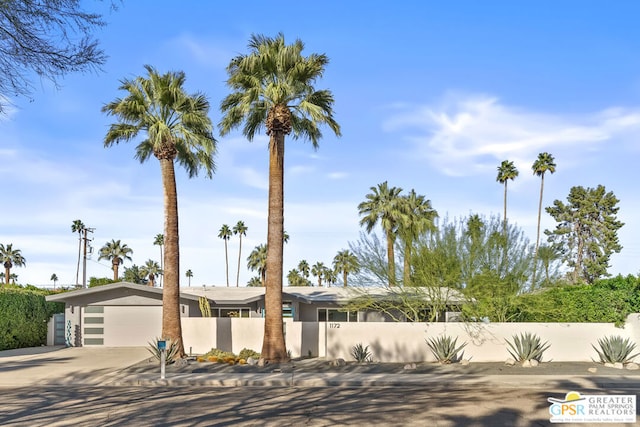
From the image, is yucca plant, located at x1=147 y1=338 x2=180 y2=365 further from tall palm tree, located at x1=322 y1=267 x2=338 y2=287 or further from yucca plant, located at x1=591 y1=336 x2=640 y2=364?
tall palm tree, located at x1=322 y1=267 x2=338 y2=287

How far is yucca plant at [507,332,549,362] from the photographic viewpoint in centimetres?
2348

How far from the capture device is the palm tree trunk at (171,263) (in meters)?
24.5

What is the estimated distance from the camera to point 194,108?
25484 millimetres

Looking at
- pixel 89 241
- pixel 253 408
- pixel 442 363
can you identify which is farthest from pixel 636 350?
pixel 89 241

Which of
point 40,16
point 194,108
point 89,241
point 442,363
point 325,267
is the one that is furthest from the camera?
point 325,267

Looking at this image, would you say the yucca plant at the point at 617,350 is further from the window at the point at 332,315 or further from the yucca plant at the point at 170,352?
the yucca plant at the point at 170,352

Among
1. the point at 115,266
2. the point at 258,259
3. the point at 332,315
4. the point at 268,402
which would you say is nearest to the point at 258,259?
the point at 258,259

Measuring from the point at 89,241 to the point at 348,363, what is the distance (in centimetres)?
4690

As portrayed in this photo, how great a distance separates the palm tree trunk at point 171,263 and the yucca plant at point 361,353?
22.2ft

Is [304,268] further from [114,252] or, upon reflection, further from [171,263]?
[171,263]

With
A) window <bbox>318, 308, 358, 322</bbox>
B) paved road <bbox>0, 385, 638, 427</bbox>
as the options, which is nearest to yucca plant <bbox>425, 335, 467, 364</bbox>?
paved road <bbox>0, 385, 638, 427</bbox>

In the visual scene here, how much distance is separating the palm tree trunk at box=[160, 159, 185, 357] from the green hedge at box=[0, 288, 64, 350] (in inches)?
418

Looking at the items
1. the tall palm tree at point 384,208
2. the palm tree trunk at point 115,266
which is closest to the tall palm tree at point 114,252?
the palm tree trunk at point 115,266

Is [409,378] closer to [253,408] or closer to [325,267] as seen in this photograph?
[253,408]
